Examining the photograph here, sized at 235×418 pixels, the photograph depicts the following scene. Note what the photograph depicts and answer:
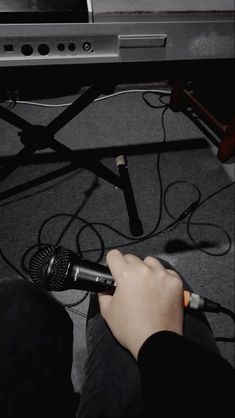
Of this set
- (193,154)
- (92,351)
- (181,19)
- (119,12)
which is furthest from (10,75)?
(193,154)

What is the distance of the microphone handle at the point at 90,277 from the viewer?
491 mm

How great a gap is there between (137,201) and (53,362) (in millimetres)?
931

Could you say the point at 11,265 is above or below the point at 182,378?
below

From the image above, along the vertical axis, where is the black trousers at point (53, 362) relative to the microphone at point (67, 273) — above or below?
below

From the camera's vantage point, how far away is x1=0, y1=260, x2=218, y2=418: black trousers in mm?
469

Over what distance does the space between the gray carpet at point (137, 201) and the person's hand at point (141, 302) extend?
0.59 m

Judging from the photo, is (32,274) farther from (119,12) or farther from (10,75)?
(119,12)

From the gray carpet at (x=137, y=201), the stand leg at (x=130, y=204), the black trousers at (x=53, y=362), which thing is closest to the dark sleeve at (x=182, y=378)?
the black trousers at (x=53, y=362)

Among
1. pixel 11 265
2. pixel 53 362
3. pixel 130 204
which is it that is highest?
pixel 53 362

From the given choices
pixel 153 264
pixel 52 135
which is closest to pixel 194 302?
pixel 153 264

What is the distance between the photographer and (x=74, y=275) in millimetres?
513

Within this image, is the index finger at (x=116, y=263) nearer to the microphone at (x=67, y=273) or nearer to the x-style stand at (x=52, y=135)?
the microphone at (x=67, y=273)

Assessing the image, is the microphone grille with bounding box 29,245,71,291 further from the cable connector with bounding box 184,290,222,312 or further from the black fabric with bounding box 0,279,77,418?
the cable connector with bounding box 184,290,222,312

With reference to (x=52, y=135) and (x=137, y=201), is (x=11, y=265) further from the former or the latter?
(x=137, y=201)
